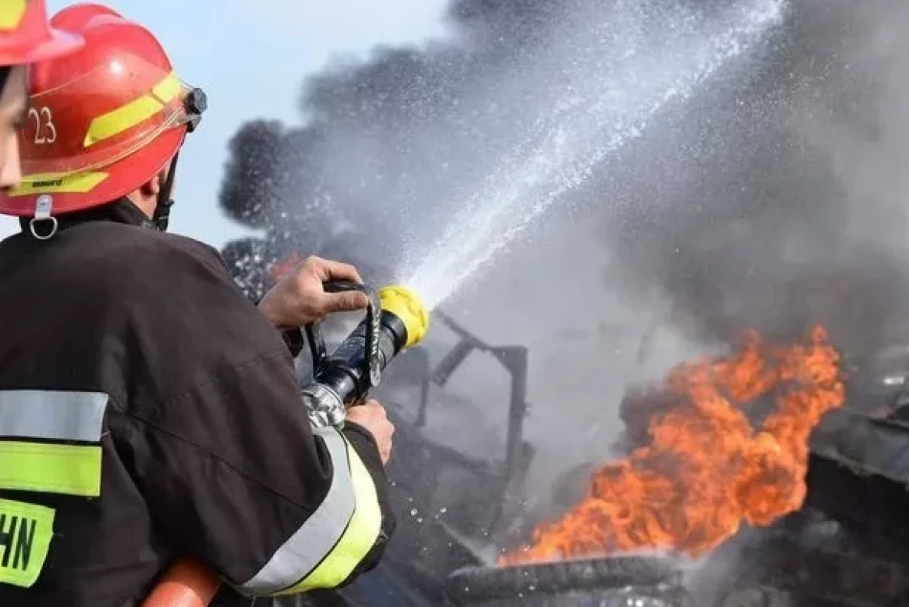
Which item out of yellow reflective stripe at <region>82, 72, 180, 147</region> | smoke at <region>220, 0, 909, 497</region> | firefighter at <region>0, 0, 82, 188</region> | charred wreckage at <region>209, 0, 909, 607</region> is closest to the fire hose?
yellow reflective stripe at <region>82, 72, 180, 147</region>

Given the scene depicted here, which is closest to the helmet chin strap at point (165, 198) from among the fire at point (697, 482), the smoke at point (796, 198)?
the fire at point (697, 482)

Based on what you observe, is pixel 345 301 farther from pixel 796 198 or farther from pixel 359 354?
pixel 796 198

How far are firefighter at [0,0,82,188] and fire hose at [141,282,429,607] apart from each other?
0.70 m

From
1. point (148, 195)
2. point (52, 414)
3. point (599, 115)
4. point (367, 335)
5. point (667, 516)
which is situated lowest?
point (667, 516)

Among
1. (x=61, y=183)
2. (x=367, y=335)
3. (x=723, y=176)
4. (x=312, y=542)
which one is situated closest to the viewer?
(x=312, y=542)

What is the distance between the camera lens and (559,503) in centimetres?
927

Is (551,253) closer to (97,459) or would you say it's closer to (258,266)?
(258,266)

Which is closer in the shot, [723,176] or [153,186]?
[153,186]

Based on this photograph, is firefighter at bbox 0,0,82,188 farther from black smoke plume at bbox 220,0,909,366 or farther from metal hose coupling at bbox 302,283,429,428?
black smoke plume at bbox 220,0,909,366

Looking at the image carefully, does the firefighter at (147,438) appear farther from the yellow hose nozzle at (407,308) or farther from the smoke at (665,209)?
the smoke at (665,209)

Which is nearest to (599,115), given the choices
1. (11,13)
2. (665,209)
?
(665,209)

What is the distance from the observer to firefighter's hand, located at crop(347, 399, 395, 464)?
1.90 meters

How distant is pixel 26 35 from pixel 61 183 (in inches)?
15.6

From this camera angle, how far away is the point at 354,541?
1639mm
